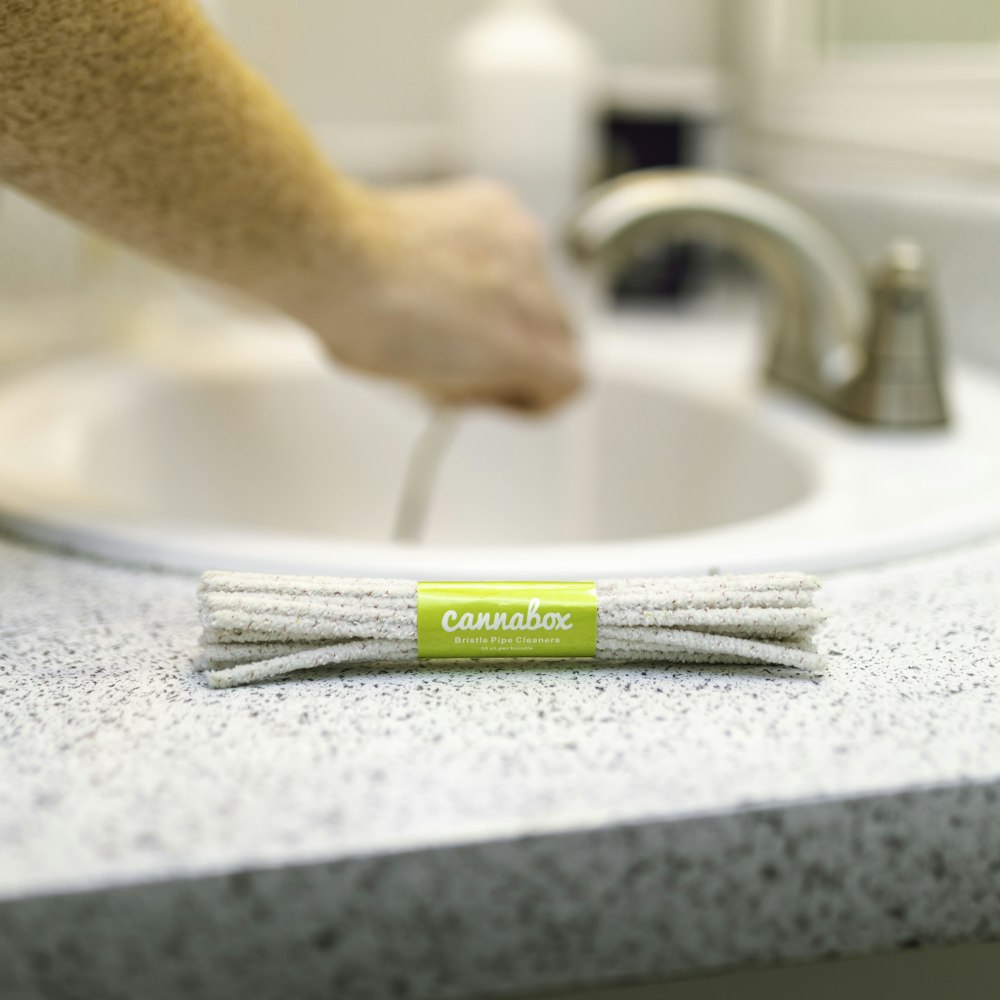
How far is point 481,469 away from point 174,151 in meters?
0.61

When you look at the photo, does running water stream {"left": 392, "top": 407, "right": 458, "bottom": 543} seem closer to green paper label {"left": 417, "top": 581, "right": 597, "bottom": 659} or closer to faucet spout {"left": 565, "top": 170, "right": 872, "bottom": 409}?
faucet spout {"left": 565, "top": 170, "right": 872, "bottom": 409}

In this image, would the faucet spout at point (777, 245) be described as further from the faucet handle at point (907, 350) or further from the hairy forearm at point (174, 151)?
the hairy forearm at point (174, 151)

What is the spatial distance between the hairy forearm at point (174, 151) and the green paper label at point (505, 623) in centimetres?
24

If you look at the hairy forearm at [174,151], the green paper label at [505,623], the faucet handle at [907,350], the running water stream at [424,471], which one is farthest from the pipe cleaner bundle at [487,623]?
the running water stream at [424,471]

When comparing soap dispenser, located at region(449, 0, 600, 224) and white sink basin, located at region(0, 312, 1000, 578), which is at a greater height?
soap dispenser, located at region(449, 0, 600, 224)

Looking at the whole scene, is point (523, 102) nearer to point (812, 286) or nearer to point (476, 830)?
point (812, 286)

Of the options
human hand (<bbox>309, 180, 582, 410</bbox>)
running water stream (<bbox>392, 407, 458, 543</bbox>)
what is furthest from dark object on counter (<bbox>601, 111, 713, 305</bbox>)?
human hand (<bbox>309, 180, 582, 410</bbox>)

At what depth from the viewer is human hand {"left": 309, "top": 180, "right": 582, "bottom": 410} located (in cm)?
65

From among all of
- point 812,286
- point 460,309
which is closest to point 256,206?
point 460,309

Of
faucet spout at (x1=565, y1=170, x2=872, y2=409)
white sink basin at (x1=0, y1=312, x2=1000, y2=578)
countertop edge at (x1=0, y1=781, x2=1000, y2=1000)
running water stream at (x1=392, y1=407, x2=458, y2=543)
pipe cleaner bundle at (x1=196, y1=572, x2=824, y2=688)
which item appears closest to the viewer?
countertop edge at (x1=0, y1=781, x2=1000, y2=1000)

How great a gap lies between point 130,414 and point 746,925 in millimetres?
678

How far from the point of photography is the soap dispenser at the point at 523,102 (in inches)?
43.3

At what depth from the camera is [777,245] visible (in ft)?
2.70

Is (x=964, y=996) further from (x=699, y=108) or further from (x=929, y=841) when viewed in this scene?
(x=699, y=108)
